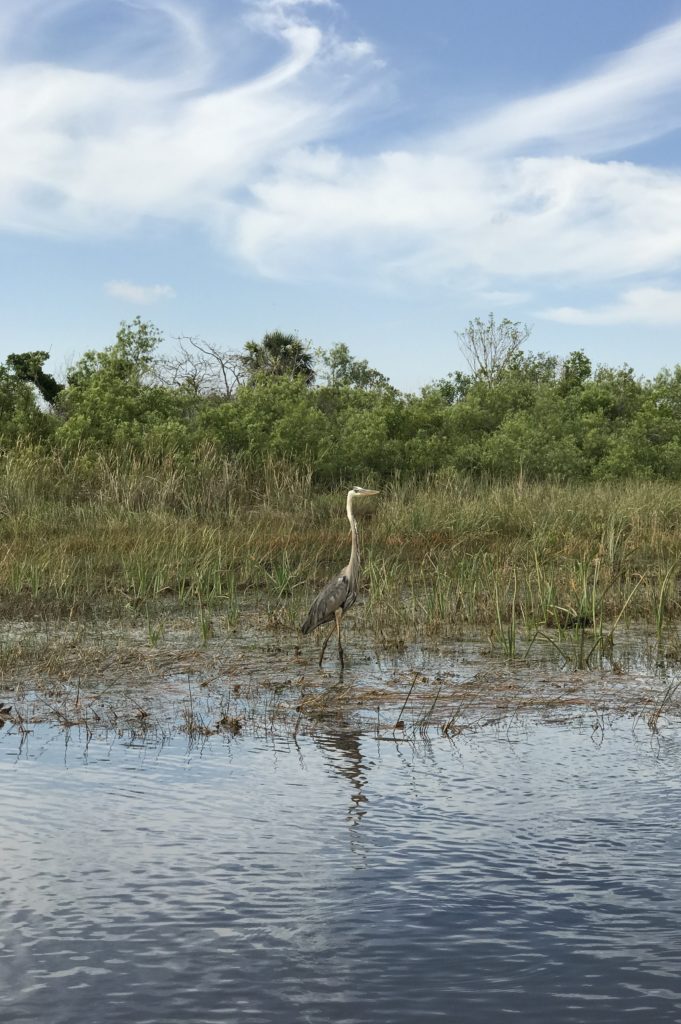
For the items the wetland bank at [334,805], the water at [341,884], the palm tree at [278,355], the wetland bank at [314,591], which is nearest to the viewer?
the water at [341,884]

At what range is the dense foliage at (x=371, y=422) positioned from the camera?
24.2 meters

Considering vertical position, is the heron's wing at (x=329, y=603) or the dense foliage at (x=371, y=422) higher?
the dense foliage at (x=371, y=422)

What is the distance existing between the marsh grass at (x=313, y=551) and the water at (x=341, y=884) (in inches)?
139

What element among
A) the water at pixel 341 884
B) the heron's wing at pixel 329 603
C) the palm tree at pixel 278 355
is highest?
the palm tree at pixel 278 355

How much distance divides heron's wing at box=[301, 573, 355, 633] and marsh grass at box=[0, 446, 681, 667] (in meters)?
0.58

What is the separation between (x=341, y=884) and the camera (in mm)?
4520

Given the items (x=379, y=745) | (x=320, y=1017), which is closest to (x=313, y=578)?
(x=379, y=745)

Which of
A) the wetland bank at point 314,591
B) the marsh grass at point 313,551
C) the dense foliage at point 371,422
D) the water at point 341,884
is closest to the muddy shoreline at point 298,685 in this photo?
the wetland bank at point 314,591

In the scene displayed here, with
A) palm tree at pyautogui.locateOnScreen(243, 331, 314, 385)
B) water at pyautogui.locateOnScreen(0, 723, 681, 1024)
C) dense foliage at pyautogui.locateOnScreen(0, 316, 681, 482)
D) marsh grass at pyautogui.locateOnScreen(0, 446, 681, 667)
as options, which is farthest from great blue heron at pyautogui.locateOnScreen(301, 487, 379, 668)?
palm tree at pyautogui.locateOnScreen(243, 331, 314, 385)

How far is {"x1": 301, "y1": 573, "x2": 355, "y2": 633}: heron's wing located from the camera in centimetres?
983

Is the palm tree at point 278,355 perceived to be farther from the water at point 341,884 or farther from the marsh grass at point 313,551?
the water at point 341,884

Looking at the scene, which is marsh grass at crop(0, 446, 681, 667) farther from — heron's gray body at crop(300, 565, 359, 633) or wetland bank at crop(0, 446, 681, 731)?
heron's gray body at crop(300, 565, 359, 633)

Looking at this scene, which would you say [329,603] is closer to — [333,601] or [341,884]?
[333,601]

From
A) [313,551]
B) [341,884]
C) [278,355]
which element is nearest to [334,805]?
[341,884]
